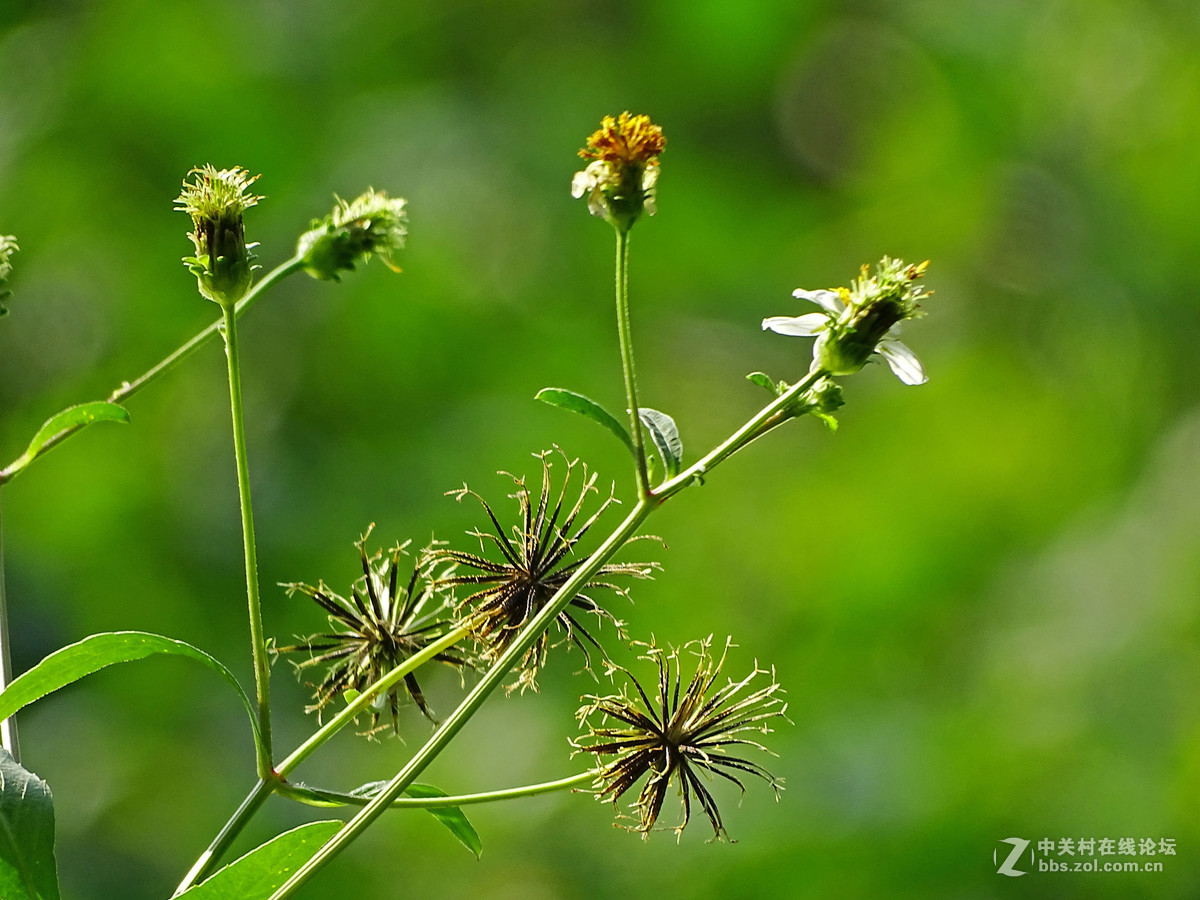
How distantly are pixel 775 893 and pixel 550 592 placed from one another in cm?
243

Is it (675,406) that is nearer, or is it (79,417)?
(79,417)

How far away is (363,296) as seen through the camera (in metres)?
3.94

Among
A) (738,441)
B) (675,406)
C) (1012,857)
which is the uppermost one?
(675,406)

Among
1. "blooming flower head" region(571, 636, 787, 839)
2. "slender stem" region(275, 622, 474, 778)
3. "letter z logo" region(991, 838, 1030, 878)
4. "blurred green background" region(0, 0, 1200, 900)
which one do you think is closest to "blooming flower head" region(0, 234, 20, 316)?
"slender stem" region(275, 622, 474, 778)

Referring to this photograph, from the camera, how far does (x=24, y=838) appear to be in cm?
65

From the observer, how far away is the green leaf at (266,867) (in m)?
0.61

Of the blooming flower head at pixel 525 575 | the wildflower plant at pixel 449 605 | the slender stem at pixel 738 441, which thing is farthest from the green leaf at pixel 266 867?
the slender stem at pixel 738 441

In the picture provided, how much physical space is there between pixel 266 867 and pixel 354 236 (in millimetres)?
358

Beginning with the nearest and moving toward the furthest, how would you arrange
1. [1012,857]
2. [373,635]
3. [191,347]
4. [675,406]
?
[191,347] → [373,635] → [1012,857] → [675,406]

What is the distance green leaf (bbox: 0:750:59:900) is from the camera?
648 mm

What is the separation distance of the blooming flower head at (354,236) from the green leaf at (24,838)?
0.32 m

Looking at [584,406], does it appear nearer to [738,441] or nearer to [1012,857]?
[738,441]

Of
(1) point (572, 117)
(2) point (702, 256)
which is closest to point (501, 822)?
(2) point (702, 256)

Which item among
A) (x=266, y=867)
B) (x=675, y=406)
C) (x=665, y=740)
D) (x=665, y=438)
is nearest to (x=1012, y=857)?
(x=675, y=406)
